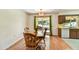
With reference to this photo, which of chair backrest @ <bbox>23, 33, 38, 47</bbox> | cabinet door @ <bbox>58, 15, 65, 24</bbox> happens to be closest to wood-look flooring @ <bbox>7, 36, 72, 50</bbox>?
chair backrest @ <bbox>23, 33, 38, 47</bbox>

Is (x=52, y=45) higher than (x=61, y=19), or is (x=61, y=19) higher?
(x=61, y=19)

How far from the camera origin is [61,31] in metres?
1.59

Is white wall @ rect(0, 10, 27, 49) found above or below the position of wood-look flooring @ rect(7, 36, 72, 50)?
above

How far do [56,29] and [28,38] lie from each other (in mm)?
407

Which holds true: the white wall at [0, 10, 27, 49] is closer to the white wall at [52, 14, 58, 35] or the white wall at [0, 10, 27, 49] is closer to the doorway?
the doorway

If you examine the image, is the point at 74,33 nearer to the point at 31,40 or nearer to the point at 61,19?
the point at 61,19

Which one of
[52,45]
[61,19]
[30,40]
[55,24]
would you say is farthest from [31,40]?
[61,19]

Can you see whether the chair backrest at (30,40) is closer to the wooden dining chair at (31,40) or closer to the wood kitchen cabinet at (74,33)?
the wooden dining chair at (31,40)

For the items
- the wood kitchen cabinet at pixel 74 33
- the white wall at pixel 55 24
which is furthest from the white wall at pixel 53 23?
the wood kitchen cabinet at pixel 74 33
